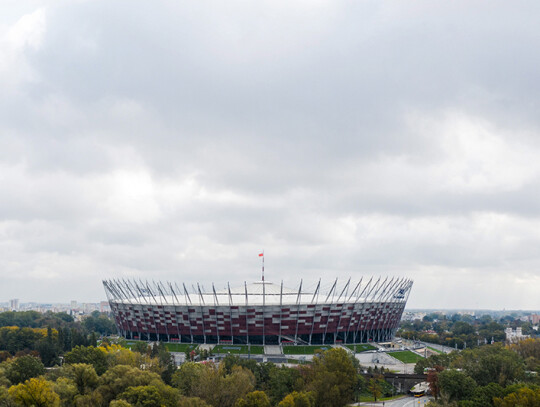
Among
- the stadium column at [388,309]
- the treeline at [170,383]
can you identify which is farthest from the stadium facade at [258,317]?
the treeline at [170,383]

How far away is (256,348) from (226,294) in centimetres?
2523

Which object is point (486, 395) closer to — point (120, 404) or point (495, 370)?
point (495, 370)

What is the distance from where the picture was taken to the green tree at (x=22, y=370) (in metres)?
60.3

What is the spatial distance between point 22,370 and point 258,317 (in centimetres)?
5467

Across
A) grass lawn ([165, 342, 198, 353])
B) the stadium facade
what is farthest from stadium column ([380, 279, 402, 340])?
grass lawn ([165, 342, 198, 353])

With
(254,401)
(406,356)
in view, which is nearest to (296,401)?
(254,401)

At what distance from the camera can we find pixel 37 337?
108438 millimetres

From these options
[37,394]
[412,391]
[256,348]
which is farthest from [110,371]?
[256,348]

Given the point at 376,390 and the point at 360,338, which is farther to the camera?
the point at 360,338

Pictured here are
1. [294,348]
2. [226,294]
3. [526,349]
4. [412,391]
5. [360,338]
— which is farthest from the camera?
[226,294]

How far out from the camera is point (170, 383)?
6438 centimetres

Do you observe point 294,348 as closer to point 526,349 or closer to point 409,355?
point 409,355

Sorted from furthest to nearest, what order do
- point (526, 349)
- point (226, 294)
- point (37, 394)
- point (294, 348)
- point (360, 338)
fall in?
point (226, 294) < point (360, 338) < point (294, 348) < point (526, 349) < point (37, 394)

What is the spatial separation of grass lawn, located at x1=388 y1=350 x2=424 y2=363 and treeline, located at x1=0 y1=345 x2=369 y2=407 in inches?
1619
